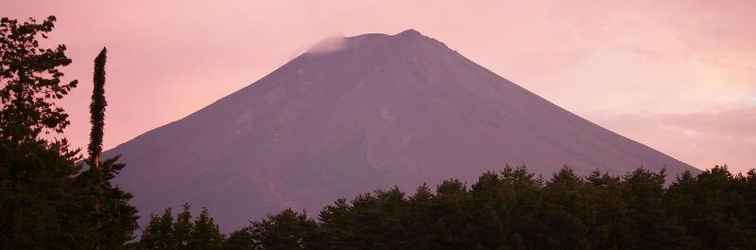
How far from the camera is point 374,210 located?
54625 millimetres

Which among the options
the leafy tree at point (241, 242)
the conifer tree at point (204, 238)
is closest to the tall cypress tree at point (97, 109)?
the conifer tree at point (204, 238)

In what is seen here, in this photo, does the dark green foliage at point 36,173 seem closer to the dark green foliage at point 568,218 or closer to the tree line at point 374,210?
the tree line at point 374,210

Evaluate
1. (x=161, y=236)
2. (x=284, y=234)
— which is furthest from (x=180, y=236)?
(x=284, y=234)

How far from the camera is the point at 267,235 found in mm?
59312

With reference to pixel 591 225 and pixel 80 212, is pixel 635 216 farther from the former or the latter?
pixel 80 212

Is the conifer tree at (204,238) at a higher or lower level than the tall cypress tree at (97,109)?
higher

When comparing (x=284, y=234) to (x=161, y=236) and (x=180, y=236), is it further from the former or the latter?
(x=161, y=236)

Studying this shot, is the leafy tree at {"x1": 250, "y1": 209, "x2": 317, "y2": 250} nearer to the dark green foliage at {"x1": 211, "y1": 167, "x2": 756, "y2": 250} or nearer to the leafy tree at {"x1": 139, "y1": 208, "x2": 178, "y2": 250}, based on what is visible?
the dark green foliage at {"x1": 211, "y1": 167, "x2": 756, "y2": 250}

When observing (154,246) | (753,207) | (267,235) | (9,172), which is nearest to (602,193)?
(753,207)

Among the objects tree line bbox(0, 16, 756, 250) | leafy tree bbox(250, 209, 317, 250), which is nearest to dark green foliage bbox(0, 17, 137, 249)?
tree line bbox(0, 16, 756, 250)

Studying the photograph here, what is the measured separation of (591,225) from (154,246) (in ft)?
82.7

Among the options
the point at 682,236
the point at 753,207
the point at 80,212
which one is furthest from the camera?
the point at 753,207

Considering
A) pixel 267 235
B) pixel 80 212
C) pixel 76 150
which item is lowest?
pixel 80 212

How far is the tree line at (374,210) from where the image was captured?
26250mm
